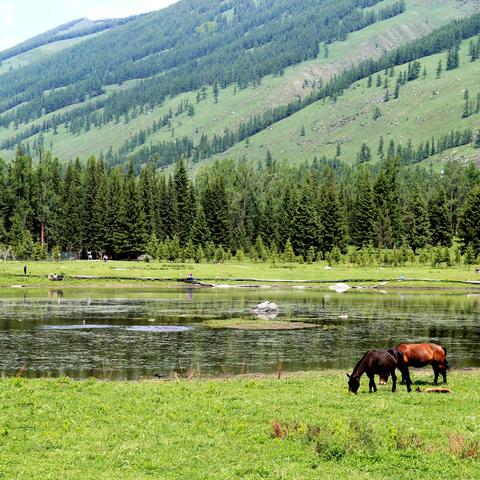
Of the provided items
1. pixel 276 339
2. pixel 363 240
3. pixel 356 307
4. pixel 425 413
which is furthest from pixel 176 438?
pixel 363 240

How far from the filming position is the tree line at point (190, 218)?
16512cm

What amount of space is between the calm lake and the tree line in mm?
66778

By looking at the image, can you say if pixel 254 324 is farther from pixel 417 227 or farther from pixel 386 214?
pixel 386 214

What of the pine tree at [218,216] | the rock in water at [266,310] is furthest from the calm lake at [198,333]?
the pine tree at [218,216]

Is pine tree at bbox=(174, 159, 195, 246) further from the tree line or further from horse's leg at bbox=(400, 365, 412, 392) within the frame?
horse's leg at bbox=(400, 365, 412, 392)

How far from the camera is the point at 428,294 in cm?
10588

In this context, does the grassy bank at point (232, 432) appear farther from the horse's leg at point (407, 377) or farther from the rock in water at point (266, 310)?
the rock in water at point (266, 310)

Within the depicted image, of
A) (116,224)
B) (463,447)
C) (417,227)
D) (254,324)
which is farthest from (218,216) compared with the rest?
(463,447)

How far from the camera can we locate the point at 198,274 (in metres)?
122

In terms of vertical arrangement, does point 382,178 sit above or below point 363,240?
above

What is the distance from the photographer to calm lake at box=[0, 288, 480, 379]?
146 feet

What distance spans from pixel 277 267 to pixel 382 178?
2160 inches

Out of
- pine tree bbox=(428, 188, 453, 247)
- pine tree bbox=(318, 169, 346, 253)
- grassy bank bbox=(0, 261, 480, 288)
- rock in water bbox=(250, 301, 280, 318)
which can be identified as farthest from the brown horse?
pine tree bbox=(428, 188, 453, 247)

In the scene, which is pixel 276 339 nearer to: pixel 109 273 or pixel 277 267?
pixel 109 273
